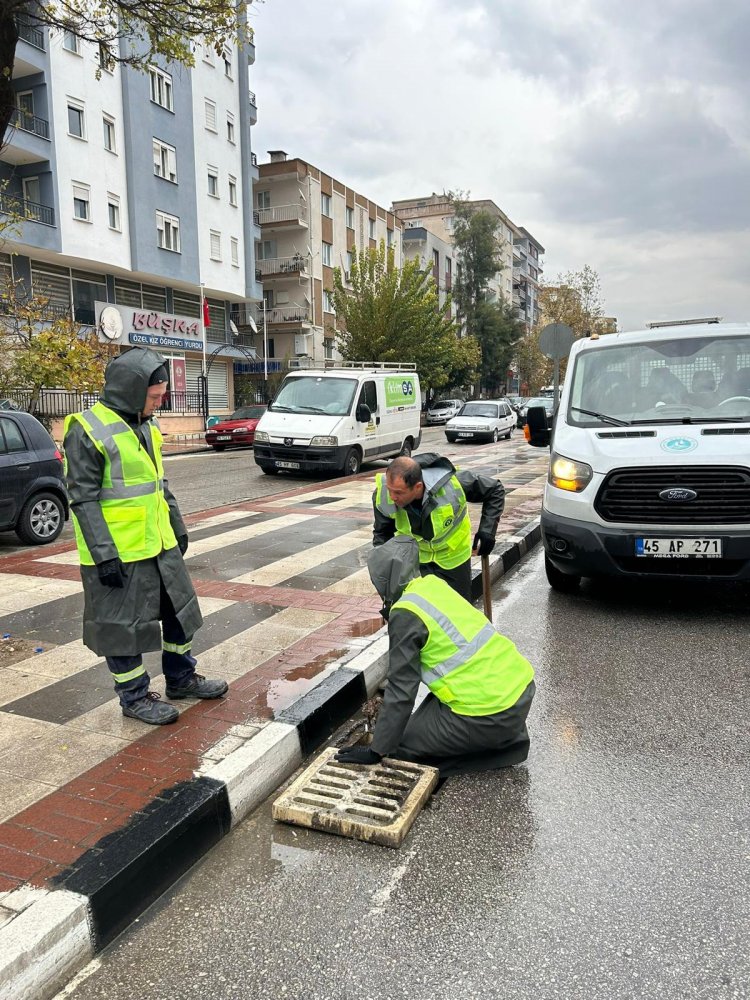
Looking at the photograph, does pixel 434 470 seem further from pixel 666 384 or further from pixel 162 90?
pixel 162 90

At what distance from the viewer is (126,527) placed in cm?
370

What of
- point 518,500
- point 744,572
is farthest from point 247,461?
point 744,572

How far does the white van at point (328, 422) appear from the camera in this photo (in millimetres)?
14891

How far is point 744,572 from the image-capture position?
549 cm

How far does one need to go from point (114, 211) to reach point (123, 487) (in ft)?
87.3

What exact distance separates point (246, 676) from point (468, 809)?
68.3 inches

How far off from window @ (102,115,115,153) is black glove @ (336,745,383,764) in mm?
27998

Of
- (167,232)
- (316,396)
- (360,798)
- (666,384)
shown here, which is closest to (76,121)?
(167,232)

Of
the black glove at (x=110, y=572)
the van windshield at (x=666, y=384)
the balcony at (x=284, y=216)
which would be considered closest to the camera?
the black glove at (x=110, y=572)

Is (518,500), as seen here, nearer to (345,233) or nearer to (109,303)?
(109,303)

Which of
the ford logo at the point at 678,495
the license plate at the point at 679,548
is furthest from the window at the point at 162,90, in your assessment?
the license plate at the point at 679,548

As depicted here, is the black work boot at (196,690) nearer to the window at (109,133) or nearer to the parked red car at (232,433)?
the parked red car at (232,433)

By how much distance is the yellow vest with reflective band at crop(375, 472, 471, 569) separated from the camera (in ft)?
14.0

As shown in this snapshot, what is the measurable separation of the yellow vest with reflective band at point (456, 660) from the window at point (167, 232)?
28.6 m
